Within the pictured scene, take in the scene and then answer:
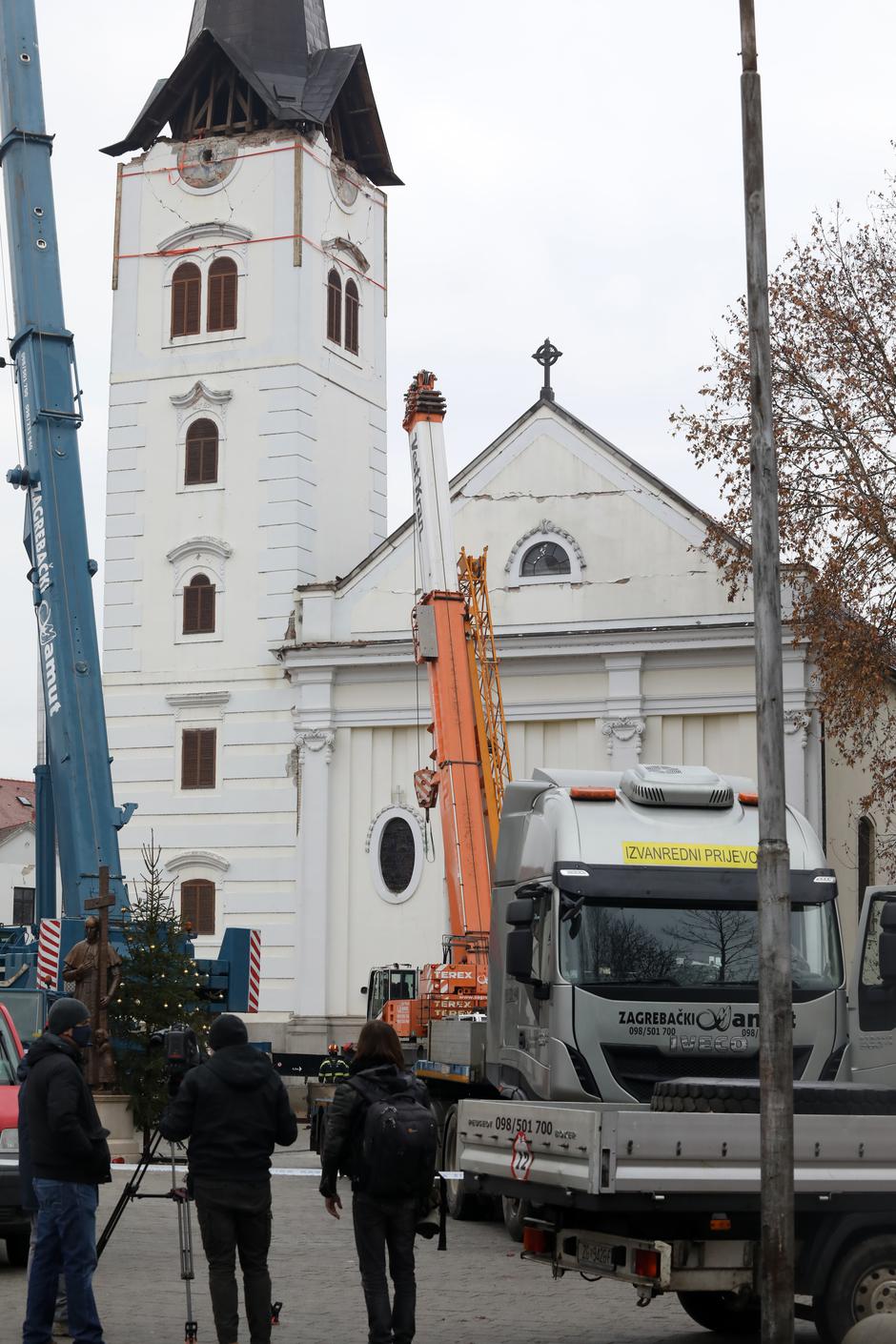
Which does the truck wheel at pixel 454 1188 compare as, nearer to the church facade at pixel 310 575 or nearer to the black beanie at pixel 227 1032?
the black beanie at pixel 227 1032

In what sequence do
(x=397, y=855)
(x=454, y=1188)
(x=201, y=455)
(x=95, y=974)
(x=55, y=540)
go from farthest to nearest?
(x=201, y=455), (x=397, y=855), (x=55, y=540), (x=95, y=974), (x=454, y=1188)

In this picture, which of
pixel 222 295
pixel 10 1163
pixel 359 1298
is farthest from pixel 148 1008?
pixel 222 295

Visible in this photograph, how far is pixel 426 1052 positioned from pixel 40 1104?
1110cm

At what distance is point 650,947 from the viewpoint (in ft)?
47.0

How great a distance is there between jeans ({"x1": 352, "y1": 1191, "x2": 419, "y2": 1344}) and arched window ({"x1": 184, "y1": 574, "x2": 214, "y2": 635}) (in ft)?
101

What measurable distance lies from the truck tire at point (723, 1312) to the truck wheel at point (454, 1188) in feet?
18.7

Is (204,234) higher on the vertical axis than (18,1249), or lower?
higher

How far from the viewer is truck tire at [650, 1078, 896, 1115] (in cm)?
1120

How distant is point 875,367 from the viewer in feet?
85.4

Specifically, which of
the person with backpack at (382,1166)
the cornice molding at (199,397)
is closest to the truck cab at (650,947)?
the person with backpack at (382,1166)

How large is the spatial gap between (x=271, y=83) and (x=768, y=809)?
34109 mm

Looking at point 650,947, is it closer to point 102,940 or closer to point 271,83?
point 102,940

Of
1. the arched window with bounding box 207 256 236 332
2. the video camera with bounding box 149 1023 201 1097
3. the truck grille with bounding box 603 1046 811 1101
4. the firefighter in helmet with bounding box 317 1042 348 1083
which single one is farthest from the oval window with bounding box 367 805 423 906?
the video camera with bounding box 149 1023 201 1097

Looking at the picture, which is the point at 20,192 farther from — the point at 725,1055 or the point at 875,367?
the point at 725,1055
